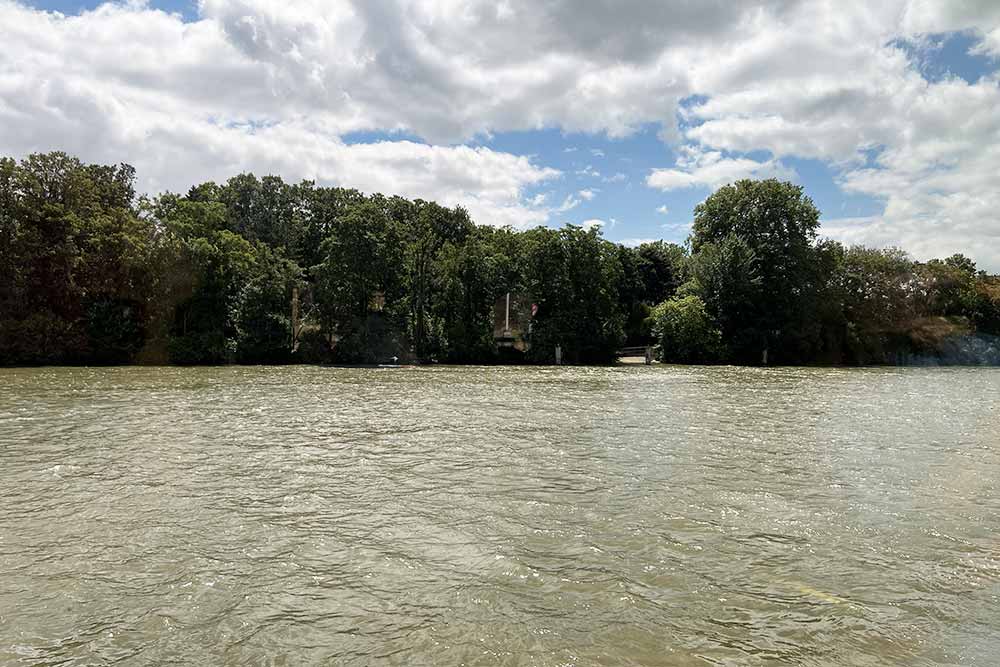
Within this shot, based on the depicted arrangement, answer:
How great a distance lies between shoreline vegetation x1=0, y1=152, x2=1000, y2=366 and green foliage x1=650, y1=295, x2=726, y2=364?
140 mm

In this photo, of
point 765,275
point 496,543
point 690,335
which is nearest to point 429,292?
point 690,335

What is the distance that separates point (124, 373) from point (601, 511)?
32.9m

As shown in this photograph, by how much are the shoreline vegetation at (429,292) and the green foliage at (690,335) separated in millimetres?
140

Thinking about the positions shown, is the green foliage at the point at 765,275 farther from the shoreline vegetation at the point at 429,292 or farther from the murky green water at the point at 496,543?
the murky green water at the point at 496,543

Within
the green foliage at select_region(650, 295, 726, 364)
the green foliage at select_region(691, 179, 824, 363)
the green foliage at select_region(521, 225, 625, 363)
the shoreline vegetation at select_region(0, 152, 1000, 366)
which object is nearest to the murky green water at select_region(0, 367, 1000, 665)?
the shoreline vegetation at select_region(0, 152, 1000, 366)

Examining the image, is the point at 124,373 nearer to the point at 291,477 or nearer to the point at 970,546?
the point at 291,477

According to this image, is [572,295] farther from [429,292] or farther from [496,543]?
[496,543]

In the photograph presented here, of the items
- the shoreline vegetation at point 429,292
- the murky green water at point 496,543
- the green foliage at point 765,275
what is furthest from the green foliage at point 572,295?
the murky green water at point 496,543

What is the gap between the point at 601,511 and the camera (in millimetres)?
8812

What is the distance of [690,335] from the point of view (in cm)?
4856

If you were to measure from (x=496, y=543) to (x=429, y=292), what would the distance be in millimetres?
42148

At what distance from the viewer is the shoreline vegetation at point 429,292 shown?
39.1 metres

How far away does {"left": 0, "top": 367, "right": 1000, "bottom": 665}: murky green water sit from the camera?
16.8ft

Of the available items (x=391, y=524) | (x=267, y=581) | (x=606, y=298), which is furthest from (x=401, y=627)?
(x=606, y=298)
